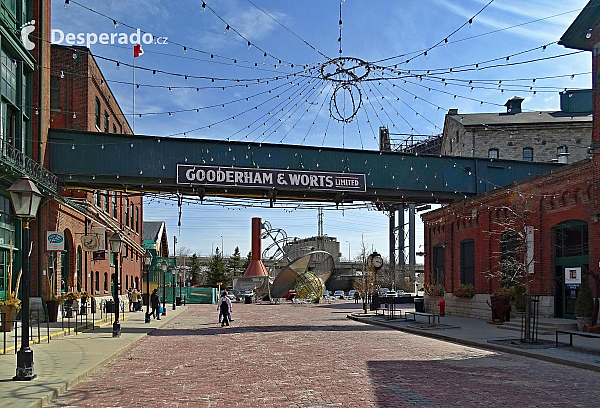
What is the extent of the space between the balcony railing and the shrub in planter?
20467 millimetres

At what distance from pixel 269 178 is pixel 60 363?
1398cm

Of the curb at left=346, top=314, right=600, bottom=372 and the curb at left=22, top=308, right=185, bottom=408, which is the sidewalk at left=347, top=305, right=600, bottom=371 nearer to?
the curb at left=346, top=314, right=600, bottom=372

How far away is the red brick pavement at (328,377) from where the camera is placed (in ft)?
33.7

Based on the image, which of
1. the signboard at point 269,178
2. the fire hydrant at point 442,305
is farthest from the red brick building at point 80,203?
the fire hydrant at point 442,305

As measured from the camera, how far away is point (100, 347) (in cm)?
1817

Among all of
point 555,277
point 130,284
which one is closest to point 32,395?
point 555,277

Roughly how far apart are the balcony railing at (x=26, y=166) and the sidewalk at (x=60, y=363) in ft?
20.3

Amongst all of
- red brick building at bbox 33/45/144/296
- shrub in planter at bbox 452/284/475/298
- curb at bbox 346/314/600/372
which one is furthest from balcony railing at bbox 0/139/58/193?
shrub in planter at bbox 452/284/475/298

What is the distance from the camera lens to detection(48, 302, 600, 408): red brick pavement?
10.3 metres

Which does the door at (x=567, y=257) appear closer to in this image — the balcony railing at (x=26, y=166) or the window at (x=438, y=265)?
the window at (x=438, y=265)

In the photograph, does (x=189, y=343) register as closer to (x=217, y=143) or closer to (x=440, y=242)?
(x=217, y=143)

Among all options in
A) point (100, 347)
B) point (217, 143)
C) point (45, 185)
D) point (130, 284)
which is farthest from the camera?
point (130, 284)

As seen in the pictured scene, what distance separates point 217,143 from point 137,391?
16803 mm

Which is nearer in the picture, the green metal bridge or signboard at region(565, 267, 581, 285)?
signboard at region(565, 267, 581, 285)
